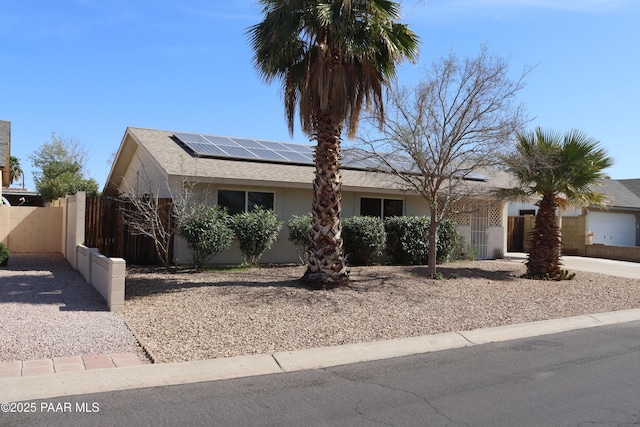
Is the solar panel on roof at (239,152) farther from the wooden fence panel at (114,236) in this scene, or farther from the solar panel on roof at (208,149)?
the wooden fence panel at (114,236)

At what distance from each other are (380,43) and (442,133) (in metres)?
2.78

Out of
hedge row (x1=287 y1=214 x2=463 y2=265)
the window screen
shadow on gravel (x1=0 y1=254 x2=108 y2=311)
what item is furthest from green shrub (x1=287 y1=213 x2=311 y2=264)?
shadow on gravel (x1=0 y1=254 x2=108 y2=311)

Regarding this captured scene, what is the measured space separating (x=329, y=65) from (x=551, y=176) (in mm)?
7176

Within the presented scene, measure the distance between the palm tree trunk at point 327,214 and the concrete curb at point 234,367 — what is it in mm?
3340

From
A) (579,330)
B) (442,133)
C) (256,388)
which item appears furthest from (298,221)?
(256,388)

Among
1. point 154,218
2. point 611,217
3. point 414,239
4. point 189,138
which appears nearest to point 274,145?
point 189,138

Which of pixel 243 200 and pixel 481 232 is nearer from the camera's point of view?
pixel 243 200

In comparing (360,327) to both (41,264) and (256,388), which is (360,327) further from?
(41,264)

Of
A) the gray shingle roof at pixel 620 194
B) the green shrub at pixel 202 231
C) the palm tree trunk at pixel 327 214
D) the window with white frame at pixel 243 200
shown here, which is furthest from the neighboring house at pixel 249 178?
the gray shingle roof at pixel 620 194

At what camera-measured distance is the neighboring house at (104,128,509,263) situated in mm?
15070

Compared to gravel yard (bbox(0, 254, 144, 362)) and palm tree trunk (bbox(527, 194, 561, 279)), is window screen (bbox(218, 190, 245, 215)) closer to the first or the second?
gravel yard (bbox(0, 254, 144, 362))

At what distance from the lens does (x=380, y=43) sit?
11758 millimetres

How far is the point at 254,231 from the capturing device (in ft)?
47.4

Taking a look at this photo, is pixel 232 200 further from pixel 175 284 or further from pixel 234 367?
pixel 234 367
